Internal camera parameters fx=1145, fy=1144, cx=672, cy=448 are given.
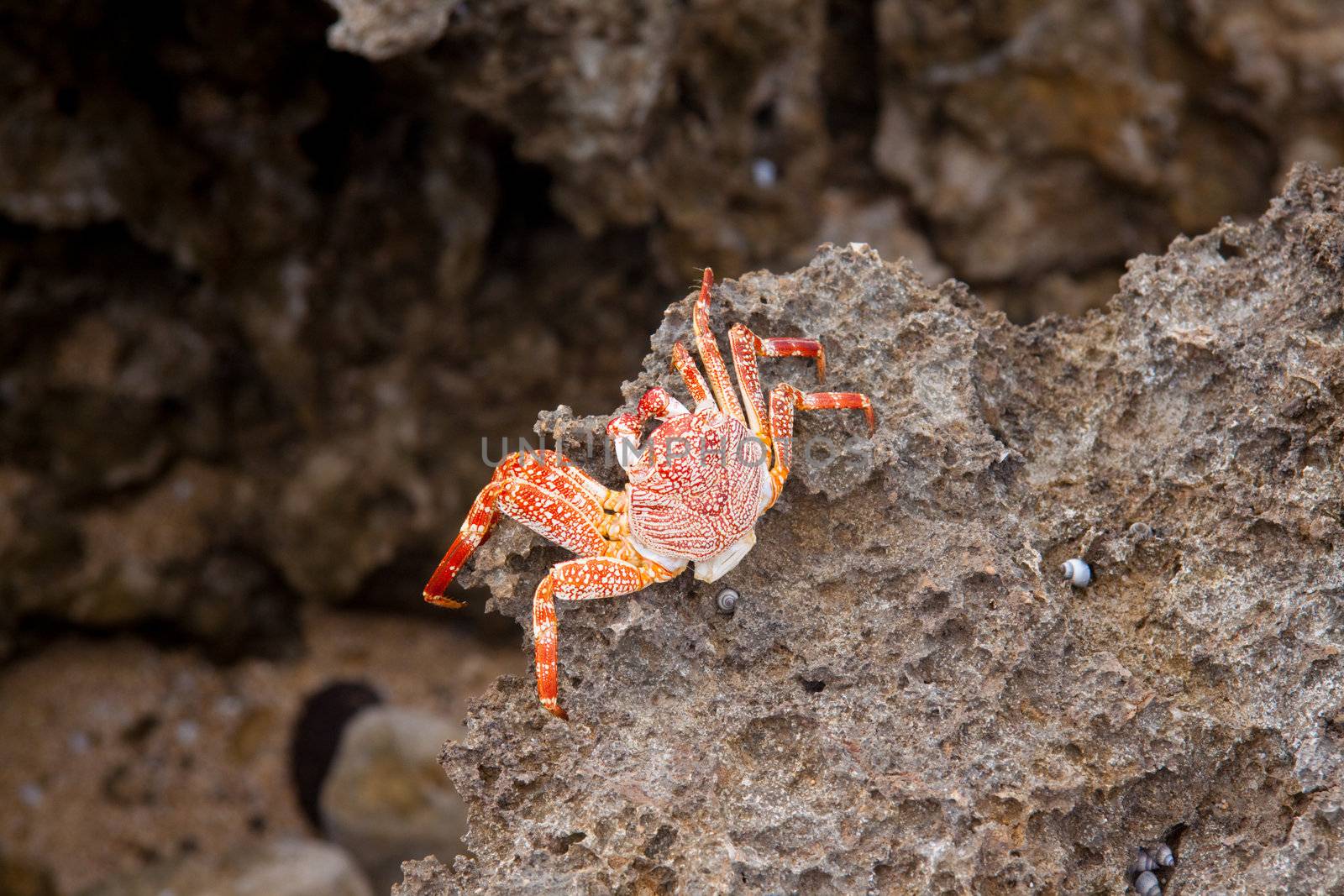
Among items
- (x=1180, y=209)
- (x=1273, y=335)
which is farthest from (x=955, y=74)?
(x=1273, y=335)

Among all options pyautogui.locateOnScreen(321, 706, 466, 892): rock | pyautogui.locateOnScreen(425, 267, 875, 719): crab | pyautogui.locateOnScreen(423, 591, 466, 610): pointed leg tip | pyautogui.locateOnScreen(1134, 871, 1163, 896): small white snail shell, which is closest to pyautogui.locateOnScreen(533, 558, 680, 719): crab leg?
pyautogui.locateOnScreen(425, 267, 875, 719): crab

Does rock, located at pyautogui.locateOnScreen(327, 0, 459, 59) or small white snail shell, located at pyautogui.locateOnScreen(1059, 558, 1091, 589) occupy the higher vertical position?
rock, located at pyautogui.locateOnScreen(327, 0, 459, 59)

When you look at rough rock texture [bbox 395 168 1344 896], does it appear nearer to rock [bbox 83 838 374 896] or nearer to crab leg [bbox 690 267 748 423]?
crab leg [bbox 690 267 748 423]

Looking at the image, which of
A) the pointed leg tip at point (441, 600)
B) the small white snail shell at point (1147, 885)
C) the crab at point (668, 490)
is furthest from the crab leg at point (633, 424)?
the small white snail shell at point (1147, 885)

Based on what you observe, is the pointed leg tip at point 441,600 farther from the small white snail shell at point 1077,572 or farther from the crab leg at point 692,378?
the small white snail shell at point 1077,572

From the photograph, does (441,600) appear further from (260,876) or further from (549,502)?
(260,876)

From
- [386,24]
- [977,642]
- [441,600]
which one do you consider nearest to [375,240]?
[386,24]
